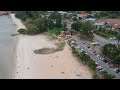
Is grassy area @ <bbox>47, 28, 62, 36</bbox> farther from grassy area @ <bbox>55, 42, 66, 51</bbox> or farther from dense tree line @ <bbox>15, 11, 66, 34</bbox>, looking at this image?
grassy area @ <bbox>55, 42, 66, 51</bbox>

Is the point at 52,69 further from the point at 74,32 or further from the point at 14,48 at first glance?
the point at 74,32

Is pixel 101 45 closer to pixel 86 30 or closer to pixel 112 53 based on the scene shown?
pixel 86 30

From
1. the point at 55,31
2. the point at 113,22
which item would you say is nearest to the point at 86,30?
the point at 113,22

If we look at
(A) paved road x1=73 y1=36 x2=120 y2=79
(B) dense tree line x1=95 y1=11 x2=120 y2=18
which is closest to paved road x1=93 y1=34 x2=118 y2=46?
(A) paved road x1=73 y1=36 x2=120 y2=79

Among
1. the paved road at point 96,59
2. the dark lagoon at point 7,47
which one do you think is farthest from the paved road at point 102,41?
the dark lagoon at point 7,47
